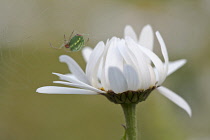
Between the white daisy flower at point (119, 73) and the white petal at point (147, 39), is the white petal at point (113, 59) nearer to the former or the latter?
the white daisy flower at point (119, 73)

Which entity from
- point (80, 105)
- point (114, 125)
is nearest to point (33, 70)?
point (80, 105)

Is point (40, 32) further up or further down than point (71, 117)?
further up

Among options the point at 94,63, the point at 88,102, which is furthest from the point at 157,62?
Result: the point at 88,102

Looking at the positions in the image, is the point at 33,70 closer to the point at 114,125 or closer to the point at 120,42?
the point at 114,125

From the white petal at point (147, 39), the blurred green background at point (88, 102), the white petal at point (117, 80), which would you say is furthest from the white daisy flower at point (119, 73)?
the blurred green background at point (88, 102)

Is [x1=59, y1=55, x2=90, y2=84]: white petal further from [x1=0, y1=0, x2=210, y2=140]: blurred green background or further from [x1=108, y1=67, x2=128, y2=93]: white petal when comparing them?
[x1=0, y1=0, x2=210, y2=140]: blurred green background

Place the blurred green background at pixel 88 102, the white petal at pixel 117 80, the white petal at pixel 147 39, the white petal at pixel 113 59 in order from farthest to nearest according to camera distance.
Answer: the blurred green background at pixel 88 102
the white petal at pixel 147 39
the white petal at pixel 113 59
the white petal at pixel 117 80
